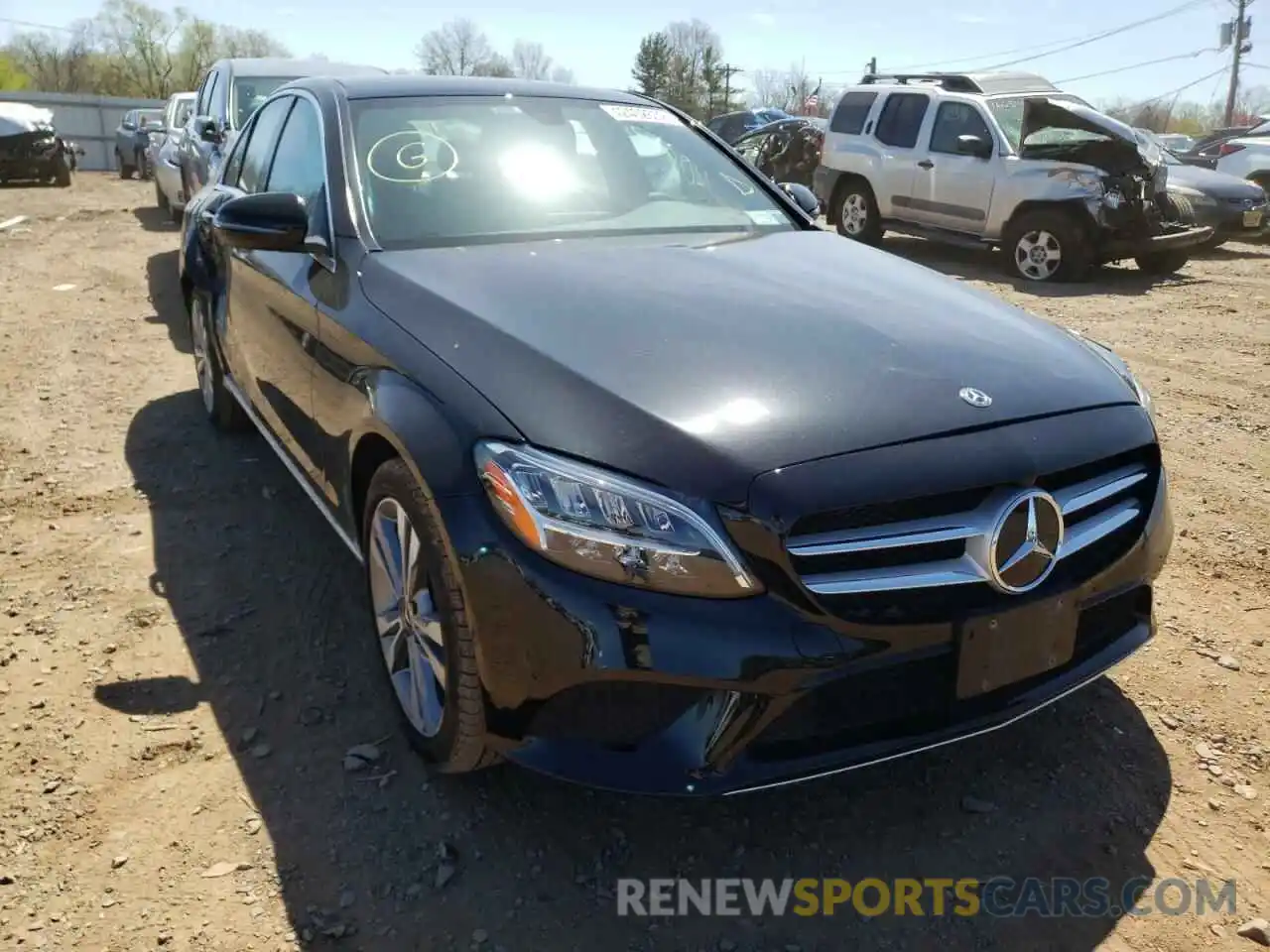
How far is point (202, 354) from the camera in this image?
5.05 meters

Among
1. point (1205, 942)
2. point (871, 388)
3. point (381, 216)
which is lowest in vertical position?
point (1205, 942)

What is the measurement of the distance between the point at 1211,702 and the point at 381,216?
106 inches

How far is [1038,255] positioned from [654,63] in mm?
62412

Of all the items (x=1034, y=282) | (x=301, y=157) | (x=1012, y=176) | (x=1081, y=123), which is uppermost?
(x=1081, y=123)

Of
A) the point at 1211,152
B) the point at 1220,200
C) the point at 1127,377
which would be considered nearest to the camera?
the point at 1127,377

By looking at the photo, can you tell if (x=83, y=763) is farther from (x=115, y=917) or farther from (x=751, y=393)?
(x=751, y=393)

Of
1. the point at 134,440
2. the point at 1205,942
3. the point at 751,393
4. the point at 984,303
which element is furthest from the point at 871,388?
the point at 134,440

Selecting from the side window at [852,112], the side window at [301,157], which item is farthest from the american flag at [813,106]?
the side window at [301,157]

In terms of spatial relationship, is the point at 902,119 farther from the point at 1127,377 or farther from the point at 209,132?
the point at 1127,377

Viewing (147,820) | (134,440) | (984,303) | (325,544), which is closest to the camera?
(147,820)

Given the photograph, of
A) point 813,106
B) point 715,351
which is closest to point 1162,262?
point 715,351

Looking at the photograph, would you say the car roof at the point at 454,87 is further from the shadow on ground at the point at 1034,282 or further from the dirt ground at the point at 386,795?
the shadow on ground at the point at 1034,282

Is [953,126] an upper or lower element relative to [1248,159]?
upper

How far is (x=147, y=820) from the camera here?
8.01 ft
